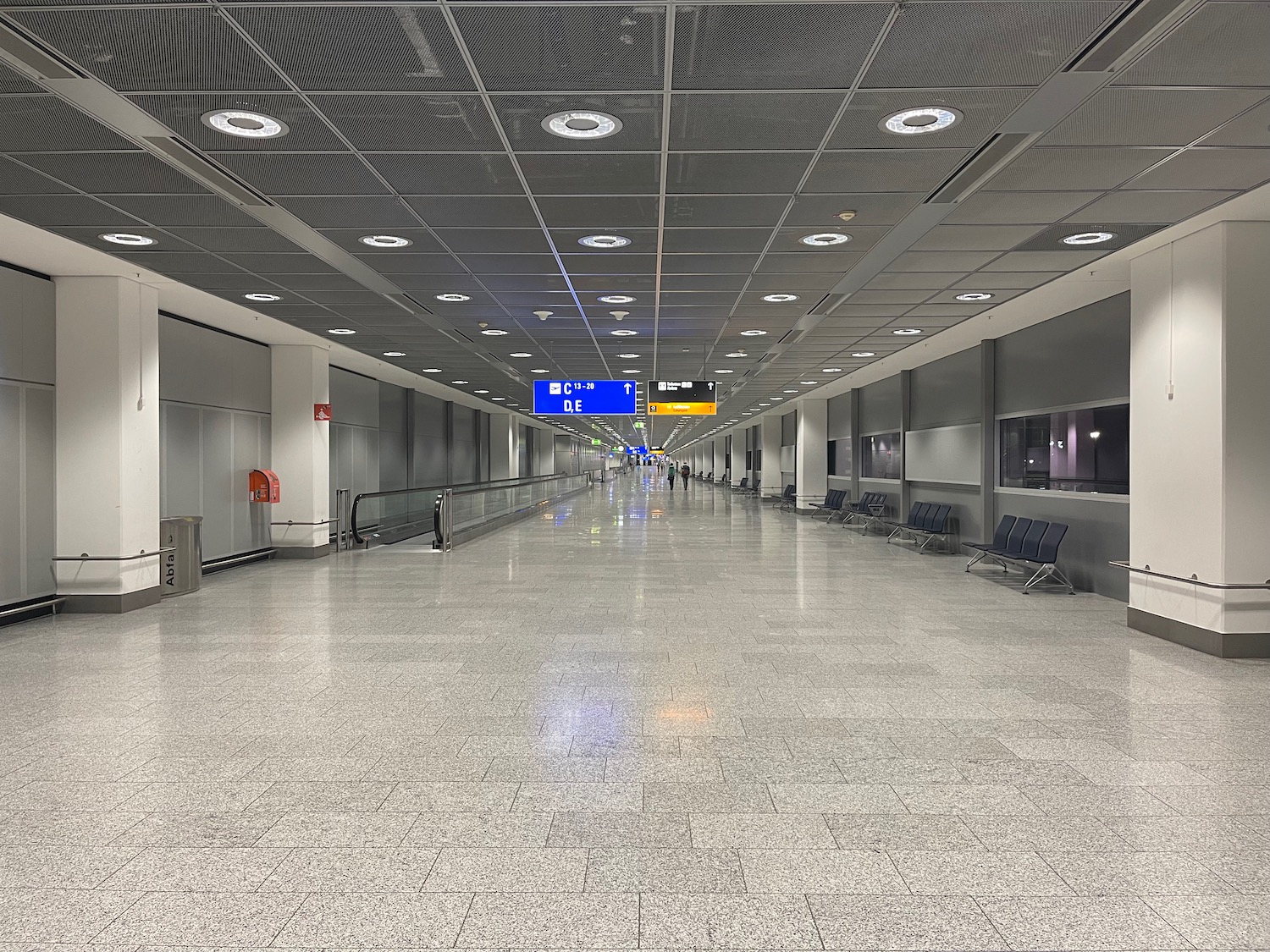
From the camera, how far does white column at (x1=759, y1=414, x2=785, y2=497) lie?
129 feet

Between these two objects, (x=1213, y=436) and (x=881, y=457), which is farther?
(x=881, y=457)

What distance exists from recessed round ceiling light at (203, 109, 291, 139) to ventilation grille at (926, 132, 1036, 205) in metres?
Answer: 4.76

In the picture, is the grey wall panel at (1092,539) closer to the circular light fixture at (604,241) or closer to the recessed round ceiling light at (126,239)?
the circular light fixture at (604,241)

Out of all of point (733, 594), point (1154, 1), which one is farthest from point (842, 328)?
point (1154, 1)

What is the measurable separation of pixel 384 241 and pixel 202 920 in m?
6.63

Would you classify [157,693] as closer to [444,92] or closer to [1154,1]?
[444,92]

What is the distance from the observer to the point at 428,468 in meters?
28.7

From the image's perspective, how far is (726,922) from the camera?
3193mm

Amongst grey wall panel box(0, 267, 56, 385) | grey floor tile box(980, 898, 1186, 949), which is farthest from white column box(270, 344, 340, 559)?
grey floor tile box(980, 898, 1186, 949)

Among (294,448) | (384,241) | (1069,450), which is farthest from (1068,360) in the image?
(294,448)

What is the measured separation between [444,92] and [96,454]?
7.96m

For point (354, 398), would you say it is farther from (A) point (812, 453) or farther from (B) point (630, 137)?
(B) point (630, 137)

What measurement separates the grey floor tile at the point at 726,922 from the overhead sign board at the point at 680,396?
1746 cm

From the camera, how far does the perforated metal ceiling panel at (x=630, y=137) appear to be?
426cm
